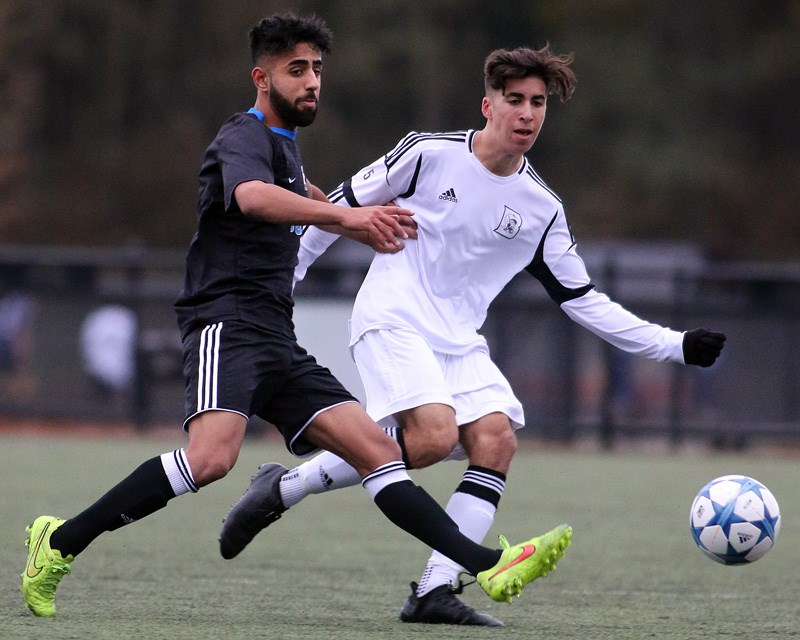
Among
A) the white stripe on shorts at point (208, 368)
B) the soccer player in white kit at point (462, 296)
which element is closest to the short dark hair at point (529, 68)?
the soccer player in white kit at point (462, 296)

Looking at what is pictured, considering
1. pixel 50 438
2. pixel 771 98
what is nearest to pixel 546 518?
pixel 50 438

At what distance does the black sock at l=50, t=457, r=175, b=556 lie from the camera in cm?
489

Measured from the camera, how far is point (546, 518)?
9031mm

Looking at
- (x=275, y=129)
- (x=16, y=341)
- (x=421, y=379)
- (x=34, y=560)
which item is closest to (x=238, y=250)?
(x=275, y=129)

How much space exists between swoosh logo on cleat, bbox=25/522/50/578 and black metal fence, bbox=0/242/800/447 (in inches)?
395

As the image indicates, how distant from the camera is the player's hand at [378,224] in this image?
193 inches

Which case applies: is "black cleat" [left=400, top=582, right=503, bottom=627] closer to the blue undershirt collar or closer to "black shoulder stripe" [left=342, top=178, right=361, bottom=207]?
"black shoulder stripe" [left=342, top=178, right=361, bottom=207]

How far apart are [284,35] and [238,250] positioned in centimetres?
74

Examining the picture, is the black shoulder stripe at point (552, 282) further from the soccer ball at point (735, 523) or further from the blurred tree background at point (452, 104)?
the blurred tree background at point (452, 104)

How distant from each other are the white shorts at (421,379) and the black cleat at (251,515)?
53 cm

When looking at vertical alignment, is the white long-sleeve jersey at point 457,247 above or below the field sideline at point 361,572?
above

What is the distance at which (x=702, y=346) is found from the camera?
5.57m

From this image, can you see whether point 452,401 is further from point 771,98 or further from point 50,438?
point 771,98

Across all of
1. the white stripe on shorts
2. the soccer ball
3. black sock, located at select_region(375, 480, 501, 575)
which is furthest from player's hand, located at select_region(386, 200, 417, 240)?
the soccer ball
